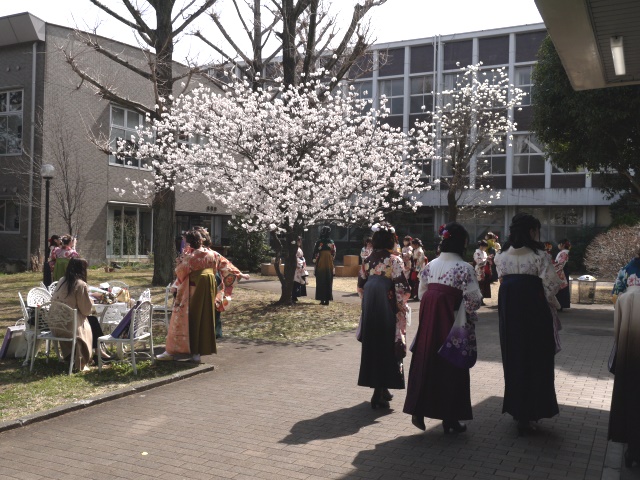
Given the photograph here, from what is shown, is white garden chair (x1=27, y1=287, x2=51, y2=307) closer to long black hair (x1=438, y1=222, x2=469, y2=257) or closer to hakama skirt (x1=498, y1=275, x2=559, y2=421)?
long black hair (x1=438, y1=222, x2=469, y2=257)

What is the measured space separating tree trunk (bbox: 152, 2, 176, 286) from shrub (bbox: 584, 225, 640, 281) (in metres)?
13.3

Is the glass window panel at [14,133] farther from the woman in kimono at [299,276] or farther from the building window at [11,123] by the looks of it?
the woman in kimono at [299,276]

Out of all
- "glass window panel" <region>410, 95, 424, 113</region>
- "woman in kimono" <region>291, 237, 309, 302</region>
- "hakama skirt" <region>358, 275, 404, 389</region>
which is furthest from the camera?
"glass window panel" <region>410, 95, 424, 113</region>

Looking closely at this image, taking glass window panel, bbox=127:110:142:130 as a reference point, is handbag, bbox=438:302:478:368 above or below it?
below

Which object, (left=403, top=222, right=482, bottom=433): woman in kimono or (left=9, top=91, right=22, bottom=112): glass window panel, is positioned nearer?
(left=403, top=222, right=482, bottom=433): woman in kimono

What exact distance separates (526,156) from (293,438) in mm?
35290

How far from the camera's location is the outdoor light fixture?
6621 millimetres

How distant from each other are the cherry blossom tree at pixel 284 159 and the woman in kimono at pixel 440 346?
842 cm

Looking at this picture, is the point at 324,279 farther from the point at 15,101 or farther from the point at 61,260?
the point at 15,101

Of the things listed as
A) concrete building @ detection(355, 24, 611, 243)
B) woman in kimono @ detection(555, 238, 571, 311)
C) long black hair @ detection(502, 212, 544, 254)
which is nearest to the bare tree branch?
woman in kimono @ detection(555, 238, 571, 311)

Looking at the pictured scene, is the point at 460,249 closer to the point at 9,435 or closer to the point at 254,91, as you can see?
the point at 9,435

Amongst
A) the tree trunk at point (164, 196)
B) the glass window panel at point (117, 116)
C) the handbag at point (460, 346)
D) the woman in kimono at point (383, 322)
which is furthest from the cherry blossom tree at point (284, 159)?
the glass window panel at point (117, 116)

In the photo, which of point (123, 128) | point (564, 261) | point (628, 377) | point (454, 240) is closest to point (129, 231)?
point (123, 128)

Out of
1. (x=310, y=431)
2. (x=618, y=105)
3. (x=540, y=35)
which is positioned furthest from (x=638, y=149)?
(x=540, y=35)
